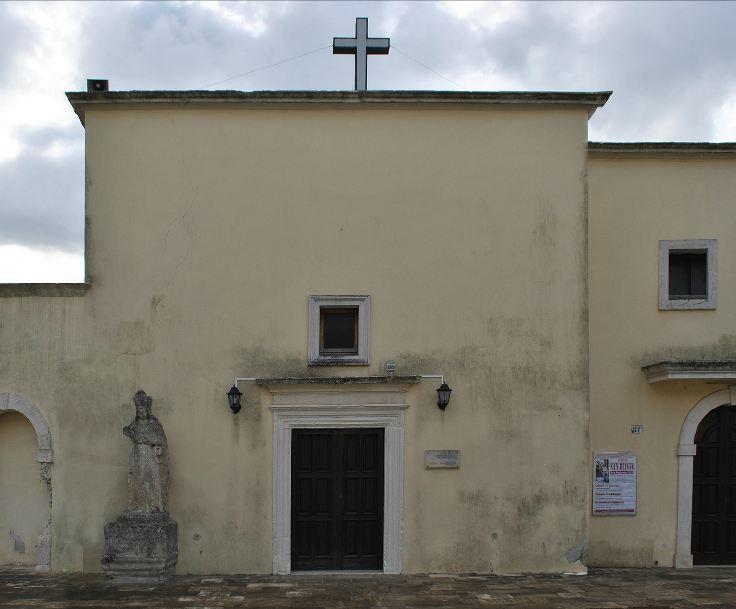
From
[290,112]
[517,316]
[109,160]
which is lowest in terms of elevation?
[517,316]

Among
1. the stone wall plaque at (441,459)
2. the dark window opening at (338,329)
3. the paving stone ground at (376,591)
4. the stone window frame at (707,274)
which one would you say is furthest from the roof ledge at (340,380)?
the stone window frame at (707,274)

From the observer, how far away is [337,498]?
426 inches

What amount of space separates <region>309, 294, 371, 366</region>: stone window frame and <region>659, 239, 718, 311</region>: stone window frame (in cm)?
448

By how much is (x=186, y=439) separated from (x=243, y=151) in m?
4.15

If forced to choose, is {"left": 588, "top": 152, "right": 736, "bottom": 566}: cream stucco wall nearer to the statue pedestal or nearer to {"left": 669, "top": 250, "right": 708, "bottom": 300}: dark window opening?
{"left": 669, "top": 250, "right": 708, "bottom": 300}: dark window opening

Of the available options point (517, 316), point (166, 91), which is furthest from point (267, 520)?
point (166, 91)

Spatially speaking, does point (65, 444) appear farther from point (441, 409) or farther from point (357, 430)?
point (441, 409)

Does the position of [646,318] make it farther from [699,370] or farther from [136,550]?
[136,550]

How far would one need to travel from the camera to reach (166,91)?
428 inches

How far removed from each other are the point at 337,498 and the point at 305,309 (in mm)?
2689

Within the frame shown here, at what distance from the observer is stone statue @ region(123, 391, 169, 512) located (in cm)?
1030

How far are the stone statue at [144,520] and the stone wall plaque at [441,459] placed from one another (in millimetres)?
3605

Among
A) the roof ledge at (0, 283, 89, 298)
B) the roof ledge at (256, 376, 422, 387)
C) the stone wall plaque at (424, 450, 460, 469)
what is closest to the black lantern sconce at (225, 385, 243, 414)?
the roof ledge at (256, 376, 422, 387)

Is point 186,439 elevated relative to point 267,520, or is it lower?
elevated
